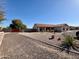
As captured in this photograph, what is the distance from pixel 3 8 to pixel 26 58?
3755mm

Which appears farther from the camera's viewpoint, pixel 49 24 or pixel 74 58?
pixel 49 24

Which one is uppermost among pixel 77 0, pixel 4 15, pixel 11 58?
pixel 77 0

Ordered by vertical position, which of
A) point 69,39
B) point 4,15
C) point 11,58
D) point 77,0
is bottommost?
point 11,58

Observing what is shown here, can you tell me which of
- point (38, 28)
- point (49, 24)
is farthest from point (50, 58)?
point (49, 24)

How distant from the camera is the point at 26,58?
762cm

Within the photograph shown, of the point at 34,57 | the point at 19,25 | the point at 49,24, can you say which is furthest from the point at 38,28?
the point at 34,57

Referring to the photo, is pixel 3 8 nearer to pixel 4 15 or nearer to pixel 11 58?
pixel 4 15

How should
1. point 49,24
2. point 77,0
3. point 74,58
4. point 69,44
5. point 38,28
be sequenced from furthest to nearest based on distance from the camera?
point 49,24
point 38,28
point 77,0
point 69,44
point 74,58

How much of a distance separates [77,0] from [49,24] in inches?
1807

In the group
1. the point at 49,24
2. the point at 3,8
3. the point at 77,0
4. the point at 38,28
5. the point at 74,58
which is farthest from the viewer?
the point at 49,24

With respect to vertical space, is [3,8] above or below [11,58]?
above

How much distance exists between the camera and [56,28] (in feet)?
182

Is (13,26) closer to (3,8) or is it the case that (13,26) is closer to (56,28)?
(56,28)

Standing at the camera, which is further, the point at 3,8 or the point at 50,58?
the point at 50,58
